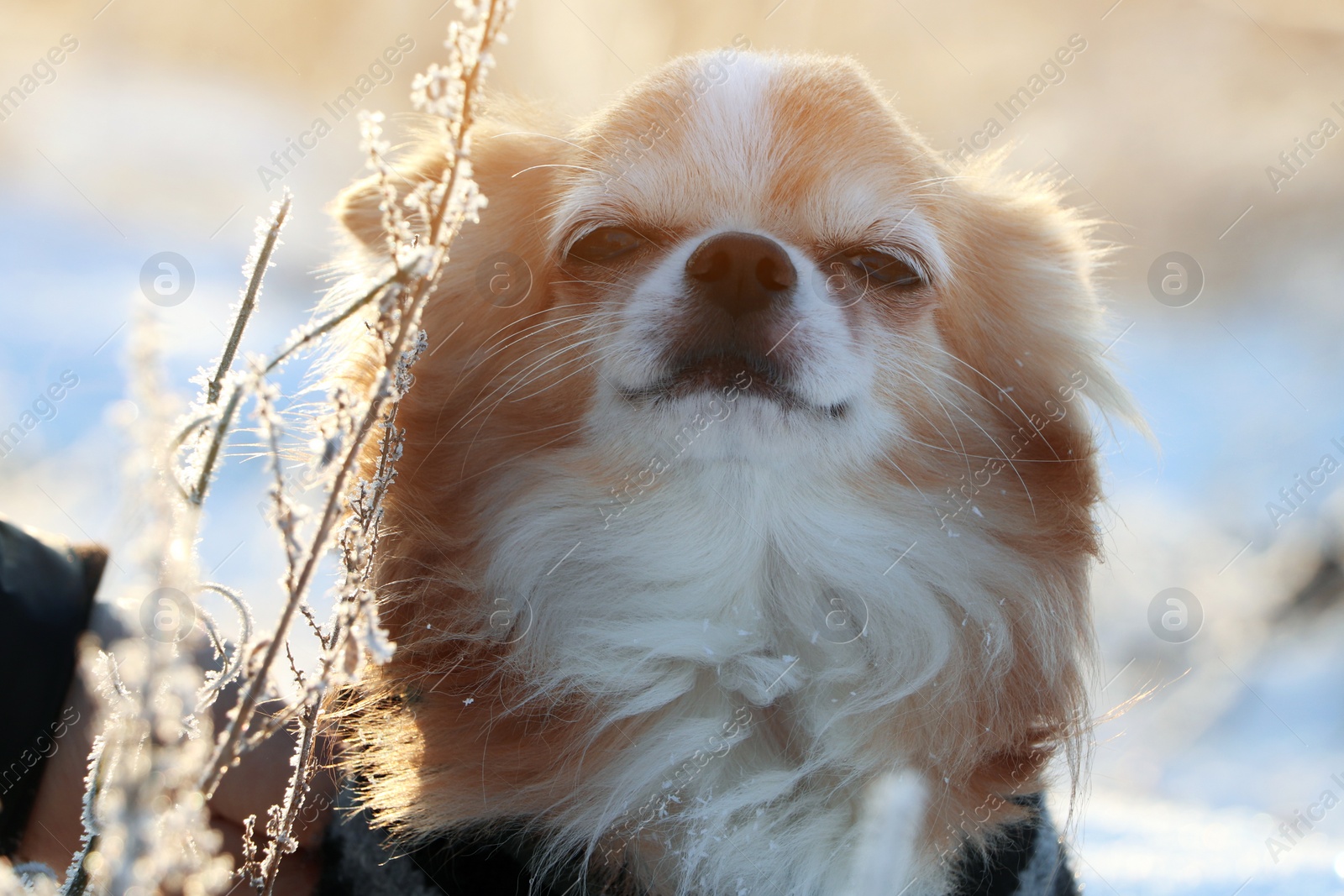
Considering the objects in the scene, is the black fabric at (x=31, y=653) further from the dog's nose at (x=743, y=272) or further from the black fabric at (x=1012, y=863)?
the black fabric at (x=1012, y=863)

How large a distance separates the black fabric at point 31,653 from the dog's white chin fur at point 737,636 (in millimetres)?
693

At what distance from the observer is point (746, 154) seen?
5.32 feet

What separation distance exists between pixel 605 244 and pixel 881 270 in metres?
0.51

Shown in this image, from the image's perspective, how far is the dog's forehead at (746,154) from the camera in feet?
A: 5.25

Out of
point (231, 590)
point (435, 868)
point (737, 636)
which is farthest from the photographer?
point (737, 636)

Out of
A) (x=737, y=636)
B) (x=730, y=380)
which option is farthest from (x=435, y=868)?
(x=730, y=380)

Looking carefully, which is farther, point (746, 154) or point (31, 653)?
point (746, 154)

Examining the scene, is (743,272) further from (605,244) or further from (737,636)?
(737,636)

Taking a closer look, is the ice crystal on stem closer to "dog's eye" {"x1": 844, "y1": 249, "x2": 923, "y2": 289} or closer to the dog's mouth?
the dog's mouth

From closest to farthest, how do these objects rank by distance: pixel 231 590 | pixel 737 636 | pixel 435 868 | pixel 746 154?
pixel 231 590
pixel 435 868
pixel 737 636
pixel 746 154

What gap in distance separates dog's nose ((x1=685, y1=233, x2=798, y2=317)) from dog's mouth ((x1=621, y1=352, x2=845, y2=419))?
0.26 ft

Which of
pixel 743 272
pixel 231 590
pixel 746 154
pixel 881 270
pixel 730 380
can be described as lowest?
pixel 231 590

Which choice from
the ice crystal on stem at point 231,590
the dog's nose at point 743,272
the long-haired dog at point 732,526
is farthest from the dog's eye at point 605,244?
the ice crystal on stem at point 231,590

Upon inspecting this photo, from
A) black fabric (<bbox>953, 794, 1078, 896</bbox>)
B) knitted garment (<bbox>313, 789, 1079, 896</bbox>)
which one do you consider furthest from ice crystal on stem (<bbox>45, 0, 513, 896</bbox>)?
black fabric (<bbox>953, 794, 1078, 896</bbox>)
